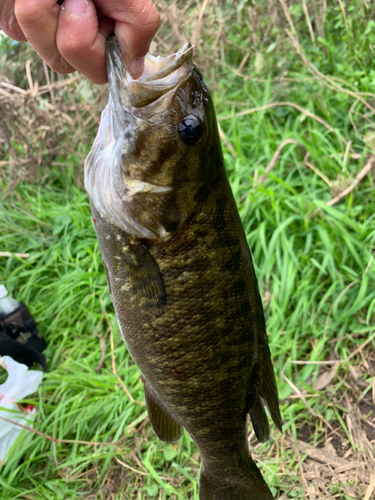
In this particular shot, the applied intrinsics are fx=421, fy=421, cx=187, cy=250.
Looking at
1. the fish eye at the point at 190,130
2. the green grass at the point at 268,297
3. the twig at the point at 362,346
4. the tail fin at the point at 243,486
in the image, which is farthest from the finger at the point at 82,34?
the twig at the point at 362,346

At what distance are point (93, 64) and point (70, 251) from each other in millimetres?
2790

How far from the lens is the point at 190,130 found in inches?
47.1

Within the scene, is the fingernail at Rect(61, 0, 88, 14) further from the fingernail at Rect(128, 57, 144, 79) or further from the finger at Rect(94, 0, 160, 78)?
the fingernail at Rect(128, 57, 144, 79)

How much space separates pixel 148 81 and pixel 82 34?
203 mm

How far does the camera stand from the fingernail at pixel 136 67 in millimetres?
1053

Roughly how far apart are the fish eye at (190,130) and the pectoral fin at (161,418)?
92 centimetres

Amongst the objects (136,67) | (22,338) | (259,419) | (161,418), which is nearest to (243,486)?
(259,419)

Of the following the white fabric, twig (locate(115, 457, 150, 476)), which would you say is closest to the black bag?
the white fabric

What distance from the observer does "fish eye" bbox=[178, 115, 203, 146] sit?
3.89 feet

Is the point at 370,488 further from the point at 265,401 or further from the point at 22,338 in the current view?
the point at 22,338

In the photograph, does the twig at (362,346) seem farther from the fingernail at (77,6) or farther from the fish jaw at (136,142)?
the fingernail at (77,6)

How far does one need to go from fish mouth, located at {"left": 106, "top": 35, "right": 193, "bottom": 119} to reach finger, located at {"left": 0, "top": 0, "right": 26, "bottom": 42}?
283mm

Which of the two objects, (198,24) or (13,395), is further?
(198,24)

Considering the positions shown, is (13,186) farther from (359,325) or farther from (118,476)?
(359,325)
